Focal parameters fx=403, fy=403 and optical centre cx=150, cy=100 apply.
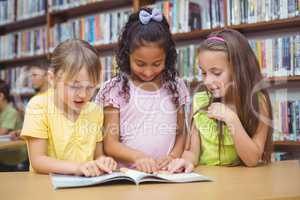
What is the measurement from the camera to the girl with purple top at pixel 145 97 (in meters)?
1.35

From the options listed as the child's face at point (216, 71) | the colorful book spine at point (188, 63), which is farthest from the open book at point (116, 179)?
the colorful book spine at point (188, 63)

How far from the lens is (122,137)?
1449mm

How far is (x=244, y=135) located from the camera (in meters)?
1.21

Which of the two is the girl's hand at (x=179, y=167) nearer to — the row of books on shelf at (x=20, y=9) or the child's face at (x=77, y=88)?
the child's face at (x=77, y=88)

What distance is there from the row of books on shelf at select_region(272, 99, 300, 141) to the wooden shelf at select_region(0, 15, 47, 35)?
90.5 inches

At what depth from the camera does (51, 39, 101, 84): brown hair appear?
4.02ft

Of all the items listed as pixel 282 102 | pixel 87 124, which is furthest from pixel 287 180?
pixel 282 102

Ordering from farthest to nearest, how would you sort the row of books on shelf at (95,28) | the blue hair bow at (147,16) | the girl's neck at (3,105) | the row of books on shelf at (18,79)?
the row of books on shelf at (18,79), the girl's neck at (3,105), the row of books on shelf at (95,28), the blue hair bow at (147,16)

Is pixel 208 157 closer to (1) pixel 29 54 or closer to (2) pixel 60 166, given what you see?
(2) pixel 60 166

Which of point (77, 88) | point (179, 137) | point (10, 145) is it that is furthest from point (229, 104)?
point (10, 145)

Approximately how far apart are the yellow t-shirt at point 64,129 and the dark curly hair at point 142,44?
0.15 metres

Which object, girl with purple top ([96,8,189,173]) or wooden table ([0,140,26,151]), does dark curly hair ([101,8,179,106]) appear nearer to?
girl with purple top ([96,8,189,173])

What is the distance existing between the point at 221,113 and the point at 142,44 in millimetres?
346

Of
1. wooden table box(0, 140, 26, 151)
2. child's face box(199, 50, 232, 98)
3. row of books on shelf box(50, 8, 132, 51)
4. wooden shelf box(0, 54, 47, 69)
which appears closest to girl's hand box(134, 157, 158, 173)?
child's face box(199, 50, 232, 98)
